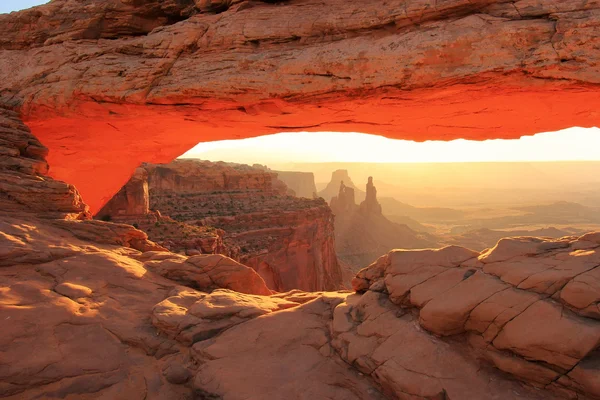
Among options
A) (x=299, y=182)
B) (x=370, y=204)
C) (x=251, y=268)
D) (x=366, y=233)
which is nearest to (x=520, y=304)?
(x=251, y=268)

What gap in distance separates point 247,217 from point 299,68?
23338 mm

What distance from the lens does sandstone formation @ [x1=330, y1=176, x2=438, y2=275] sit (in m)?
53.8

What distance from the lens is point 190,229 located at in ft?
70.1

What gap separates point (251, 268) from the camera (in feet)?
27.9

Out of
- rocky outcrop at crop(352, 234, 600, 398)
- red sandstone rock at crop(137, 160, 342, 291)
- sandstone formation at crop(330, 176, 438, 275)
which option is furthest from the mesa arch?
sandstone formation at crop(330, 176, 438, 275)

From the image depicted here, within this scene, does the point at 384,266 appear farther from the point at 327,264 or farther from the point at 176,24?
the point at 327,264

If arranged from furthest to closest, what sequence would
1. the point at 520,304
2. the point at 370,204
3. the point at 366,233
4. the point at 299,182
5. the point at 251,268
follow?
the point at 299,182 → the point at 370,204 → the point at 366,233 → the point at 251,268 → the point at 520,304

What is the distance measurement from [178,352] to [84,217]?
231 inches

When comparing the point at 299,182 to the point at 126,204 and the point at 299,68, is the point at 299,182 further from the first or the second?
the point at 299,68

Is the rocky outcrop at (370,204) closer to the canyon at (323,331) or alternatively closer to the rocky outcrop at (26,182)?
the rocky outcrop at (26,182)

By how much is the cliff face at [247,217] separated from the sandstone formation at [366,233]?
16.2 meters

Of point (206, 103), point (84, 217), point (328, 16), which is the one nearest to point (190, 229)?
point (84, 217)

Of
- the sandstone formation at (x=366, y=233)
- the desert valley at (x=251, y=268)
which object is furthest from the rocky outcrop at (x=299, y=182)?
the desert valley at (x=251, y=268)

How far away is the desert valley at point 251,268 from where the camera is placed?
4273 mm
